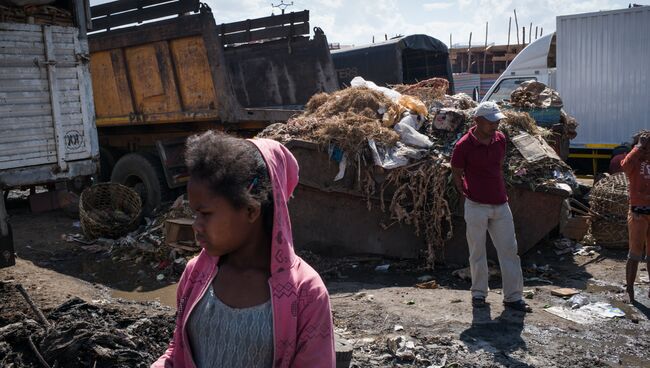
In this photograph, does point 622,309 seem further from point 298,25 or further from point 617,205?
point 298,25

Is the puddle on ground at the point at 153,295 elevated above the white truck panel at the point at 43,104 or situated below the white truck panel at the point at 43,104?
below

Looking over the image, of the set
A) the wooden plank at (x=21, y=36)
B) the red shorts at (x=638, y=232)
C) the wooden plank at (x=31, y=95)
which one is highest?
the wooden plank at (x=21, y=36)

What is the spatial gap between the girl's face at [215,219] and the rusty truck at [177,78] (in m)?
6.69

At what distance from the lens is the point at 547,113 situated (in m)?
8.45

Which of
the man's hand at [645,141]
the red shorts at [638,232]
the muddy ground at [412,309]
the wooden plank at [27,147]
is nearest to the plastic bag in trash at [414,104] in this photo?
the muddy ground at [412,309]

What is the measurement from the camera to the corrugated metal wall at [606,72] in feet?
37.2

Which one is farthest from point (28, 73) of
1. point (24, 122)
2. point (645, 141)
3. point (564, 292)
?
point (645, 141)

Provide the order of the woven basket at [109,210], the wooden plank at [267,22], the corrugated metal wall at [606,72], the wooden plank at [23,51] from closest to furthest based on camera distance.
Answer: the wooden plank at [23,51]
the woven basket at [109,210]
the wooden plank at [267,22]
the corrugated metal wall at [606,72]

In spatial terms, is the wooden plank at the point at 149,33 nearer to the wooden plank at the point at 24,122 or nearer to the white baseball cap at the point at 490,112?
the wooden plank at the point at 24,122

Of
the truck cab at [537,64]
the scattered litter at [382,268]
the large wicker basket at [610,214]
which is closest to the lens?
the scattered litter at [382,268]

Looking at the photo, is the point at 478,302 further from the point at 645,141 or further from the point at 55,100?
the point at 55,100

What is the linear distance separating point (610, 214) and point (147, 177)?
6222 mm

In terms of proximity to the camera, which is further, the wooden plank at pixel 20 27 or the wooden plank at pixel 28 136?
the wooden plank at pixel 28 136

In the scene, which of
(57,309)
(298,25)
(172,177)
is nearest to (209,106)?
(172,177)
